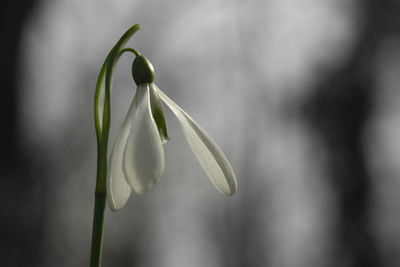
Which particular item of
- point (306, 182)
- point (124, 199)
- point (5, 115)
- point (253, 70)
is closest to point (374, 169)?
point (306, 182)

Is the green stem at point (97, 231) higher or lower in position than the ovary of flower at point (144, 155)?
lower

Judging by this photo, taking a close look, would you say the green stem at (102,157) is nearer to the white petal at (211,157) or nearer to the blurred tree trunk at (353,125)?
the white petal at (211,157)

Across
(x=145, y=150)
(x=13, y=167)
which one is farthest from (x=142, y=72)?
(x=13, y=167)

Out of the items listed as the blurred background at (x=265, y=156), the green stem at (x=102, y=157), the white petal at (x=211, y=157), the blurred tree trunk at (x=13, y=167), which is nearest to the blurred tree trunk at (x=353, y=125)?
the blurred background at (x=265, y=156)

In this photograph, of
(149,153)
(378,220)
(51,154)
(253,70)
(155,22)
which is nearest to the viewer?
(149,153)

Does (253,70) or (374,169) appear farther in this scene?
(253,70)

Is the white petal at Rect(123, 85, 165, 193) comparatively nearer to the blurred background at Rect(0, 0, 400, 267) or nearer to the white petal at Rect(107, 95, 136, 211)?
the white petal at Rect(107, 95, 136, 211)

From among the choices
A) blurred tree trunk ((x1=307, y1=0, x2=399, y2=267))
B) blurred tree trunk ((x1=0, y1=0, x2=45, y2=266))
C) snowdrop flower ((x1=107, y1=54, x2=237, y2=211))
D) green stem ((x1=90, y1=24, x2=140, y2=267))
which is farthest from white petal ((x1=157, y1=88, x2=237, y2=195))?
blurred tree trunk ((x1=307, y1=0, x2=399, y2=267))

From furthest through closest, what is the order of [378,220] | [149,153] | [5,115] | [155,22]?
[378,220]
[155,22]
[5,115]
[149,153]

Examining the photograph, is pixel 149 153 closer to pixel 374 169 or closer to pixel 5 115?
pixel 5 115
